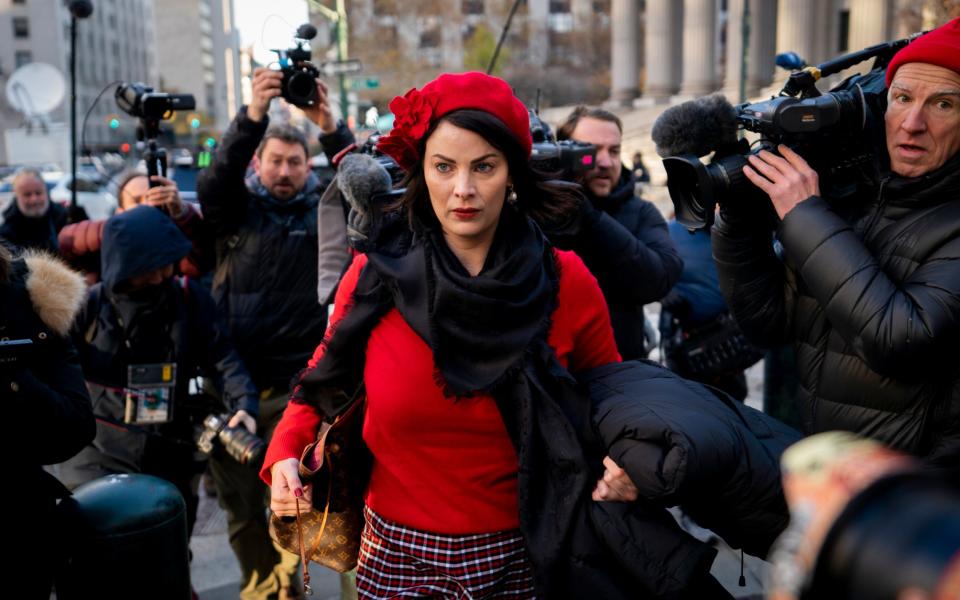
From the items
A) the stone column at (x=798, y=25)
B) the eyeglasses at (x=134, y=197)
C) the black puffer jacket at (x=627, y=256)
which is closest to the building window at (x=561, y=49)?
the stone column at (x=798, y=25)

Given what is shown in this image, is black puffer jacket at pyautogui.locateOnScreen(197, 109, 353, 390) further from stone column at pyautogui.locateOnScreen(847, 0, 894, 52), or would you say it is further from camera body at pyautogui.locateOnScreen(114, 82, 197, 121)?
stone column at pyautogui.locateOnScreen(847, 0, 894, 52)

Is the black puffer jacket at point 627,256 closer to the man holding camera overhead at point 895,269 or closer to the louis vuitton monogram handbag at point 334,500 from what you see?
the man holding camera overhead at point 895,269

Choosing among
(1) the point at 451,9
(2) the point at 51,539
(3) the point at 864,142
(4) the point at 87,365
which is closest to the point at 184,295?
(4) the point at 87,365

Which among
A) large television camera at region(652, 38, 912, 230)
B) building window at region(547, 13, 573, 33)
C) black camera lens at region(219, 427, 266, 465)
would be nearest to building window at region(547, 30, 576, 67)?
building window at region(547, 13, 573, 33)

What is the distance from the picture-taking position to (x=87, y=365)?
4.12m

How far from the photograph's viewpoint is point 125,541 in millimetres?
2877

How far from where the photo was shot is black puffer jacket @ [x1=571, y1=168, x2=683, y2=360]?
12.3 feet

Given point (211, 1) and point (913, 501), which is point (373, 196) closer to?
point (913, 501)

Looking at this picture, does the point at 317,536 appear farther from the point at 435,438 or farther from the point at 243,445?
the point at 243,445

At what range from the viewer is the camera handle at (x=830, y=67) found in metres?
2.56

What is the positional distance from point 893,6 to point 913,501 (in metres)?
33.4

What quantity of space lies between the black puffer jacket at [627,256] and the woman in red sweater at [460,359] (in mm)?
1182

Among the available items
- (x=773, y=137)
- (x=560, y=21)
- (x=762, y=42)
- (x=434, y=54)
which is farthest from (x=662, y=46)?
(x=773, y=137)

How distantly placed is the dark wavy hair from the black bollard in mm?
1240
